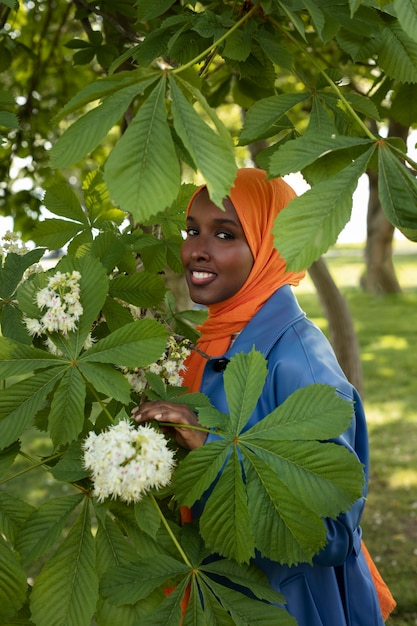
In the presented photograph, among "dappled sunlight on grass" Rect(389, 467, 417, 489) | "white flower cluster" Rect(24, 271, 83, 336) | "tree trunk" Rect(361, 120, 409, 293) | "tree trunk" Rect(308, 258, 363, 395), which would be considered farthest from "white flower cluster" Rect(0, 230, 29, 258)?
"tree trunk" Rect(361, 120, 409, 293)

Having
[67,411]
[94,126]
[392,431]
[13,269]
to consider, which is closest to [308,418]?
[67,411]

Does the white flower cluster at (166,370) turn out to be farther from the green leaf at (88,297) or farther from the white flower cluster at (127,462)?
the white flower cluster at (127,462)

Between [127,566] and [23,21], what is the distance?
512 centimetres

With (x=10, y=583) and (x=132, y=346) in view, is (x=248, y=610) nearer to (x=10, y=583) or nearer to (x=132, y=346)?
(x=10, y=583)

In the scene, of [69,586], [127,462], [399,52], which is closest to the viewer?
[127,462]

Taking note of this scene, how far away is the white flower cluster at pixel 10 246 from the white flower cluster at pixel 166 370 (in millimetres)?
435

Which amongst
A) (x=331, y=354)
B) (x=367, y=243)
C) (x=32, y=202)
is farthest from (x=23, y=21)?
(x=367, y=243)

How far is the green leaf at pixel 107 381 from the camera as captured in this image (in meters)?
1.42

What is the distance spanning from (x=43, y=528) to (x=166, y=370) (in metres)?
0.47

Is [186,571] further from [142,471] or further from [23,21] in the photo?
[23,21]

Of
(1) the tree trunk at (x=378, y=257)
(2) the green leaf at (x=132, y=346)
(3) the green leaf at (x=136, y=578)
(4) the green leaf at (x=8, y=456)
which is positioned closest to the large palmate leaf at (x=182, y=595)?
(3) the green leaf at (x=136, y=578)

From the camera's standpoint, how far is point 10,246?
1896 millimetres

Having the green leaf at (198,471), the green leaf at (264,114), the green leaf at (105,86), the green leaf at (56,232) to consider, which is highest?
the green leaf at (105,86)

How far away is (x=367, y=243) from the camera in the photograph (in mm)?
12609
